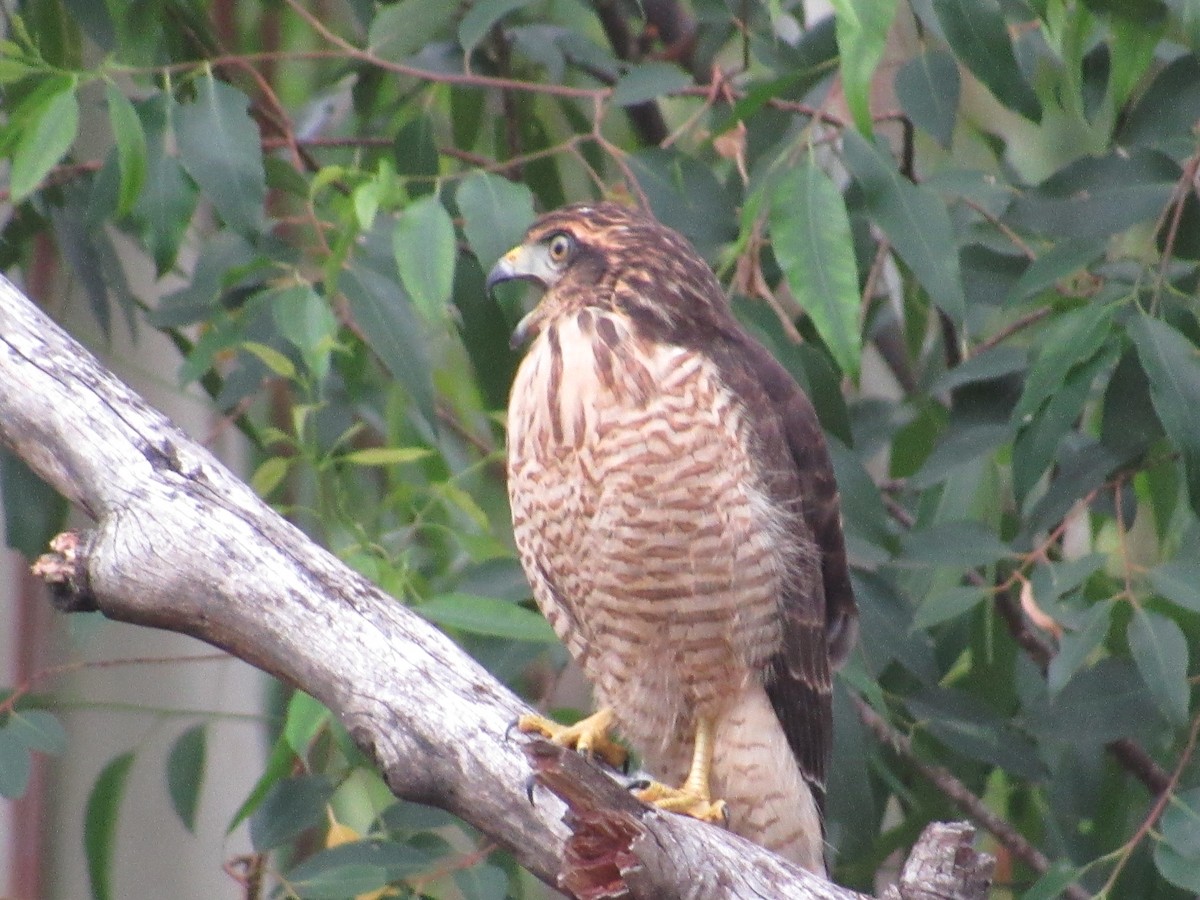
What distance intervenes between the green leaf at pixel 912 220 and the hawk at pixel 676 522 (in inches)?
11.6

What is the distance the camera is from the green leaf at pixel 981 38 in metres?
2.55

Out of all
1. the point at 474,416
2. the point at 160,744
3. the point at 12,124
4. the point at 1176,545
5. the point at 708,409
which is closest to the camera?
the point at 708,409

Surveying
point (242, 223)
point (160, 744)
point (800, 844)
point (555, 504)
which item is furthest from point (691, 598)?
point (160, 744)

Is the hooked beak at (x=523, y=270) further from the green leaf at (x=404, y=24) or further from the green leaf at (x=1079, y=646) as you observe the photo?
the green leaf at (x=1079, y=646)

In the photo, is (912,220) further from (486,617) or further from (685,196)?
(486,617)

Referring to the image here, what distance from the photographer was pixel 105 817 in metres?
3.23

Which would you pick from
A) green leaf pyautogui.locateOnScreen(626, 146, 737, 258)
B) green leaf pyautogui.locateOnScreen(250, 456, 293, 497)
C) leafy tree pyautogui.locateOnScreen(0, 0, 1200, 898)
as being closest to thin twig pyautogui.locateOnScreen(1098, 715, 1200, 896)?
leafy tree pyautogui.locateOnScreen(0, 0, 1200, 898)

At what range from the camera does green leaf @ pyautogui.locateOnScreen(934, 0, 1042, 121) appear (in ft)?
8.38

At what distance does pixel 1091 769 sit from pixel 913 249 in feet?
3.77

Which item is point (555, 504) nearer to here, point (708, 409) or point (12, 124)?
point (708, 409)

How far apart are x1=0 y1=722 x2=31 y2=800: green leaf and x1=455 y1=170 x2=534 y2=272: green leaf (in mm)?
1095

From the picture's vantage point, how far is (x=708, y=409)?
96.2 inches

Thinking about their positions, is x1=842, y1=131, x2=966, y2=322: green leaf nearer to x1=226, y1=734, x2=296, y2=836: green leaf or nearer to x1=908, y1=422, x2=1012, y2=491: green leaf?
x1=908, y1=422, x2=1012, y2=491: green leaf

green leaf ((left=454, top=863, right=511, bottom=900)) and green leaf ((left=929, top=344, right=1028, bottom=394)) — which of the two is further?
green leaf ((left=929, top=344, right=1028, bottom=394))
